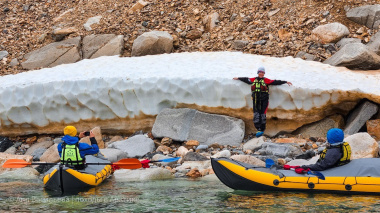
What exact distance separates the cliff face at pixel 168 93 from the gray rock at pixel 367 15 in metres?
3.44

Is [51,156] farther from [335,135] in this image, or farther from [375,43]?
[375,43]

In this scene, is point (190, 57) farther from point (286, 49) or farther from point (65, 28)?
point (65, 28)

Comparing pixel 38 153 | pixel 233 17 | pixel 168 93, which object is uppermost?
pixel 233 17

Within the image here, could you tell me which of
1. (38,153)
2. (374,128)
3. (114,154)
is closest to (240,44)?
(374,128)

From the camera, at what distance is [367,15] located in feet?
45.4

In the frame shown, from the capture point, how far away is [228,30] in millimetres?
15320

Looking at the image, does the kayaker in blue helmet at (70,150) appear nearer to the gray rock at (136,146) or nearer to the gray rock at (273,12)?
the gray rock at (136,146)

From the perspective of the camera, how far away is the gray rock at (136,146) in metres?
9.90

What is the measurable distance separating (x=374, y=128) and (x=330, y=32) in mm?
4568

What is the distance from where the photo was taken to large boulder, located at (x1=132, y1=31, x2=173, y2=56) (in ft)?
46.2

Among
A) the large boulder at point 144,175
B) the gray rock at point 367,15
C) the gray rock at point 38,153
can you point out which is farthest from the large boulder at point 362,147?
the gray rock at point 367,15

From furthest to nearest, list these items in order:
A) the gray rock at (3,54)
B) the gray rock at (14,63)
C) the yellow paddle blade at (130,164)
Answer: the gray rock at (3,54)
the gray rock at (14,63)
the yellow paddle blade at (130,164)

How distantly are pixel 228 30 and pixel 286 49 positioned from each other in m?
2.42

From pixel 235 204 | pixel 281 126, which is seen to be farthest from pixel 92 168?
pixel 281 126
